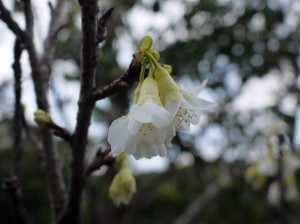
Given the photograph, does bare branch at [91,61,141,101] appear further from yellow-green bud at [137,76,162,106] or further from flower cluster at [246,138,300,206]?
flower cluster at [246,138,300,206]

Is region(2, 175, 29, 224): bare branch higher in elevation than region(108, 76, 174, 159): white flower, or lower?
lower

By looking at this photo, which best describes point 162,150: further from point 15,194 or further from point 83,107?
point 15,194

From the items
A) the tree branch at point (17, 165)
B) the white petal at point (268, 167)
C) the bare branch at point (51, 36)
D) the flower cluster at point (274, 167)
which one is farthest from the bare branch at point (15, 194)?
the white petal at point (268, 167)

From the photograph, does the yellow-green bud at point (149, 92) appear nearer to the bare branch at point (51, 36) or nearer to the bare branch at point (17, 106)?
the bare branch at point (17, 106)

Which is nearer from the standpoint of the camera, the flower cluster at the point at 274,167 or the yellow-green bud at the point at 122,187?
the yellow-green bud at the point at 122,187

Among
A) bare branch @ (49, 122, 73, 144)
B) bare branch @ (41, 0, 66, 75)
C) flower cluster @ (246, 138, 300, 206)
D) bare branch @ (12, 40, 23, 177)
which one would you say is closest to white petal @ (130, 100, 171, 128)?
bare branch @ (49, 122, 73, 144)

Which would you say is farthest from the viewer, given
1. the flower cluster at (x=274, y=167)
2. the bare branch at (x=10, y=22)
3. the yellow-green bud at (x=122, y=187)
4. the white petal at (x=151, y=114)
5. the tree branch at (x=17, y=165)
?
the flower cluster at (x=274, y=167)

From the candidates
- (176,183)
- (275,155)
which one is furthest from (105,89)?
(176,183)

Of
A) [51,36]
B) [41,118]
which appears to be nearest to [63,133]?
[41,118]

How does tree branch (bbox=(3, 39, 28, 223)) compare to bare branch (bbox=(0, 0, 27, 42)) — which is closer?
bare branch (bbox=(0, 0, 27, 42))
